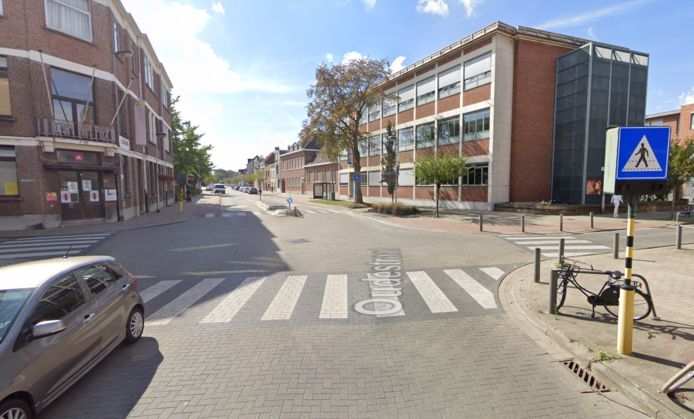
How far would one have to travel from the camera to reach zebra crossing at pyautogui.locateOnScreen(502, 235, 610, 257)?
11.0 meters

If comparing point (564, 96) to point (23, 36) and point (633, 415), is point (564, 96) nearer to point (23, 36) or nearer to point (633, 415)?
point (633, 415)

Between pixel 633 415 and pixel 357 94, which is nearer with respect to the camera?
pixel 633 415

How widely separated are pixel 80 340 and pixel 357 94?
2952 cm

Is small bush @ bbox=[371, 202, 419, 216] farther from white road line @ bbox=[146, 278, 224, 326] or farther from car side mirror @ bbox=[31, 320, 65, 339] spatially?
car side mirror @ bbox=[31, 320, 65, 339]

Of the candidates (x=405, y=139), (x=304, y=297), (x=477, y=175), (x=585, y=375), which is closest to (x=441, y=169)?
(x=477, y=175)

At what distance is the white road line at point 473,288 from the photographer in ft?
21.1

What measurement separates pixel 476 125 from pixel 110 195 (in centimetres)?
2652

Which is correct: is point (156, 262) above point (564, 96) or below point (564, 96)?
below

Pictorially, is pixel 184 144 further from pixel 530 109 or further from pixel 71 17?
pixel 530 109

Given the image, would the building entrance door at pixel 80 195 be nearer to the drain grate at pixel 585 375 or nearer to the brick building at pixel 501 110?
the drain grate at pixel 585 375

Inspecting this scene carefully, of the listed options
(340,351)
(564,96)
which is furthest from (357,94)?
(340,351)

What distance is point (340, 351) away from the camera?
4.48 metres

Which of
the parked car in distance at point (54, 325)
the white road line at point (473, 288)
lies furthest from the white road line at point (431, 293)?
the parked car in distance at point (54, 325)

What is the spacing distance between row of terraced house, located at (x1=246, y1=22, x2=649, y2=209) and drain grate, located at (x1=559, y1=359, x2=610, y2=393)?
23.6 metres
